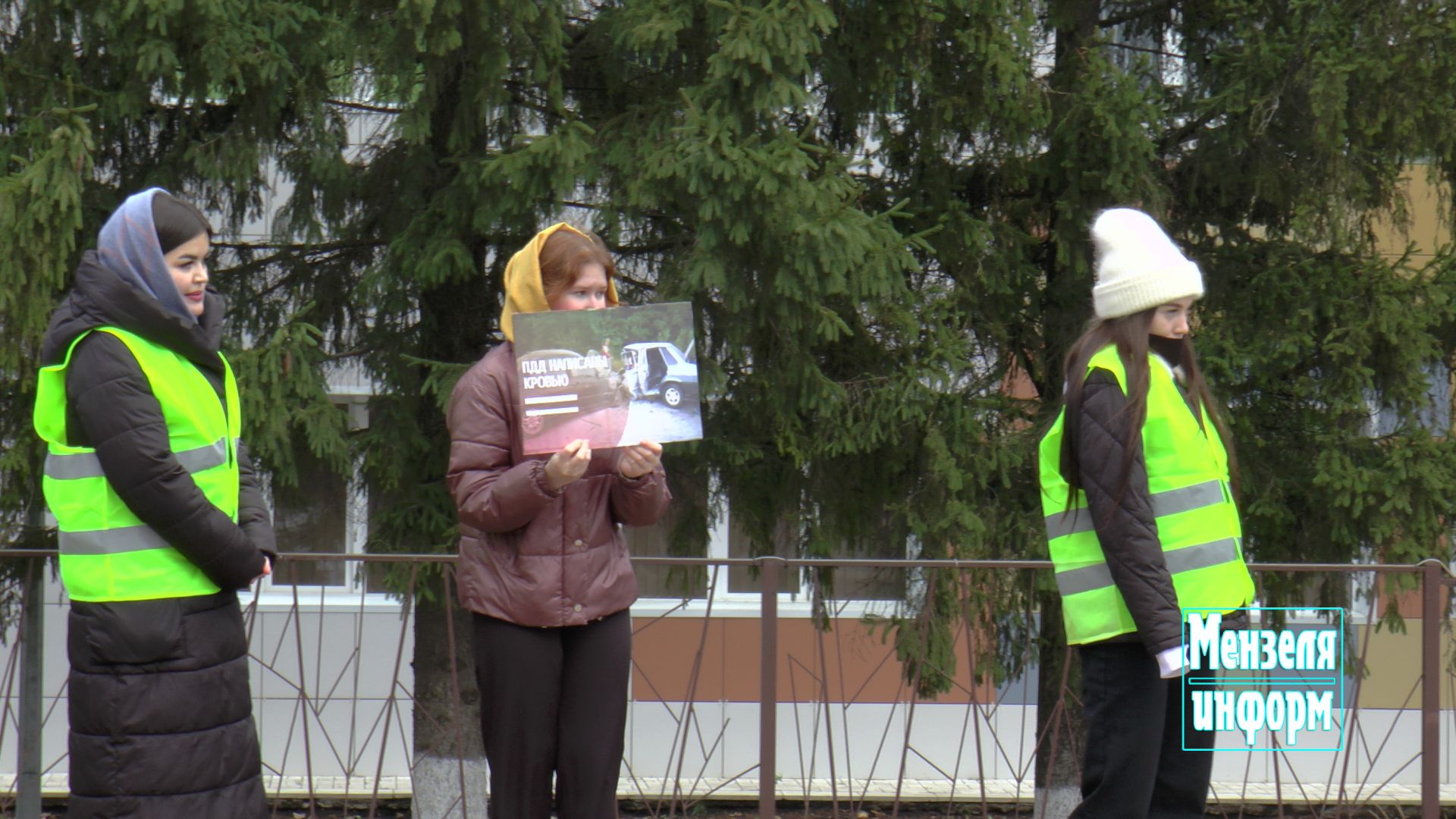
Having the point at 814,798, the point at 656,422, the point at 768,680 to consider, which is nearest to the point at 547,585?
the point at 656,422

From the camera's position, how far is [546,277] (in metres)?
3.05

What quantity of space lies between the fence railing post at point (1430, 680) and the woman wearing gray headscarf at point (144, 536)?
4.35 metres

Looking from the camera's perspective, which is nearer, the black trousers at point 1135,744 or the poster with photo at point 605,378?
the poster with photo at point 605,378

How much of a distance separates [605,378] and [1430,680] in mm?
3969

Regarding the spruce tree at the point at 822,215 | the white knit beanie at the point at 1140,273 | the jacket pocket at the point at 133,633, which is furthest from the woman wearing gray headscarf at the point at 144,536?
the spruce tree at the point at 822,215

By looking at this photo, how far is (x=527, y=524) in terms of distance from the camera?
300cm

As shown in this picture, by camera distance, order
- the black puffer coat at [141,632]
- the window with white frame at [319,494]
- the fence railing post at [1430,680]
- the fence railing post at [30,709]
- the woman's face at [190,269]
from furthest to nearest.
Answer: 1. the window with white frame at [319,494]
2. the fence railing post at [30,709]
3. the fence railing post at [1430,680]
4. the woman's face at [190,269]
5. the black puffer coat at [141,632]

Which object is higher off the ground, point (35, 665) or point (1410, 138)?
point (1410, 138)

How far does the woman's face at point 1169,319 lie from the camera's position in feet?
10.5

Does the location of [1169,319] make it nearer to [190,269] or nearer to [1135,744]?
[1135,744]

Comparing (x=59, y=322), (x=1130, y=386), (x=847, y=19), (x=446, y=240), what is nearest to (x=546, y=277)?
(x=59, y=322)

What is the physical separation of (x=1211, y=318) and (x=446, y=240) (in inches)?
162

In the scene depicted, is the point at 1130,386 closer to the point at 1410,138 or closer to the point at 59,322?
the point at 59,322

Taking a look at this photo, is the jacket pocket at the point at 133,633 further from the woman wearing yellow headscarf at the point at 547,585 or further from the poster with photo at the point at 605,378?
the poster with photo at the point at 605,378
